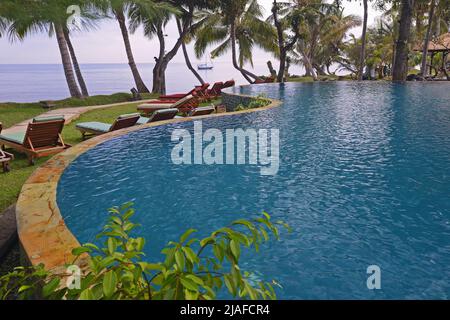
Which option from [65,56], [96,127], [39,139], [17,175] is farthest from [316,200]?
[65,56]

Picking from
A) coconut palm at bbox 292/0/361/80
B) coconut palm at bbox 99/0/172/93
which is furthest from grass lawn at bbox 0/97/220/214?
coconut palm at bbox 292/0/361/80

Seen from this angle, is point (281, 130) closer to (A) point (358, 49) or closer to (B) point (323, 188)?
(B) point (323, 188)

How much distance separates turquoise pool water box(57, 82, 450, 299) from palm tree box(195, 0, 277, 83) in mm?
22541

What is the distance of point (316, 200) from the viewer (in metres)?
5.06

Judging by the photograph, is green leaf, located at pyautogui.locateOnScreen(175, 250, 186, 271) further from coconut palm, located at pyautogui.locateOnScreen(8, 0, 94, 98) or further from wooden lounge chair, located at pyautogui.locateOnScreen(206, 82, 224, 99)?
wooden lounge chair, located at pyautogui.locateOnScreen(206, 82, 224, 99)

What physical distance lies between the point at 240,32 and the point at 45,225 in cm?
3065

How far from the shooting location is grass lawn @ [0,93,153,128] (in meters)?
13.8

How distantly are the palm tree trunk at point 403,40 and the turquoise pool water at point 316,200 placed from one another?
1680 cm

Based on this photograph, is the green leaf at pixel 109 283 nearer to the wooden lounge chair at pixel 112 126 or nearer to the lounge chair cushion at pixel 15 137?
the lounge chair cushion at pixel 15 137

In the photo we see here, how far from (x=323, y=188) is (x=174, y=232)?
2.56 metres

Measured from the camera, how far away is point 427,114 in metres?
11.5

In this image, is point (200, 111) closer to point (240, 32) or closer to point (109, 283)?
point (109, 283)

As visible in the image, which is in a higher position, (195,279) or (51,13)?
(51,13)

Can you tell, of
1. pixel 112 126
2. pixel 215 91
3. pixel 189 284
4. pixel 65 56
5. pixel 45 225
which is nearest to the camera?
pixel 189 284
